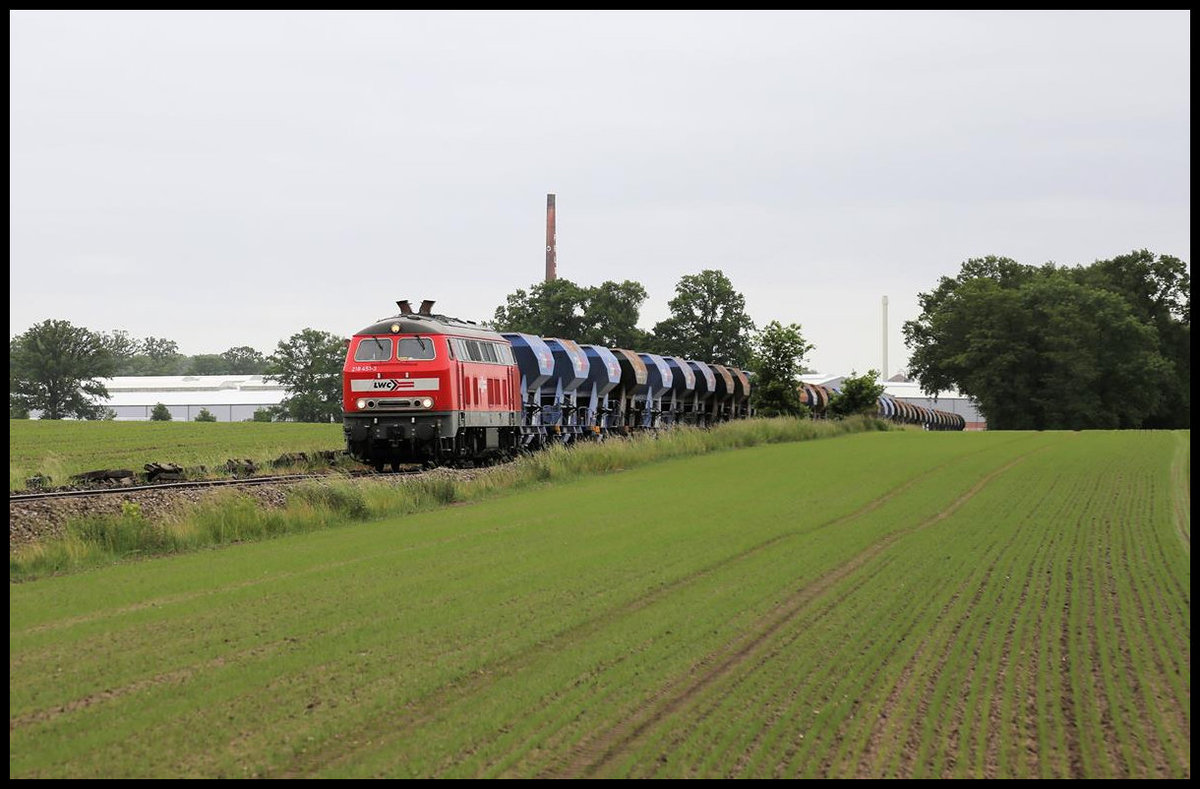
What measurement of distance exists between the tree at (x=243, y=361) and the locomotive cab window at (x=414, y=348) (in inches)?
6186

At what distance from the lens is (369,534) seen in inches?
591

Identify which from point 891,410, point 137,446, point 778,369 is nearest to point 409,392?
point 137,446

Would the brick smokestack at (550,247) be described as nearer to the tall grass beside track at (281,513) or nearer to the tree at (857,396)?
the tree at (857,396)

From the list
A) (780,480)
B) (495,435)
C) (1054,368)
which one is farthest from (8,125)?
(1054,368)

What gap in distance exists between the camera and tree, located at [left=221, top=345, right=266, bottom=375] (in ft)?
582

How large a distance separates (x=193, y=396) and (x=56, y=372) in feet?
79.6

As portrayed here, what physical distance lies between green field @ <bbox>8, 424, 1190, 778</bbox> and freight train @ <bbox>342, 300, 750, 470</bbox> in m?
11.1

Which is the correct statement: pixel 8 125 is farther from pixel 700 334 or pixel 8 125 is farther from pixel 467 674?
pixel 700 334

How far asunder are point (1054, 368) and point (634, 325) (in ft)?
113

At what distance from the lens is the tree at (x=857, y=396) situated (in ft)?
206

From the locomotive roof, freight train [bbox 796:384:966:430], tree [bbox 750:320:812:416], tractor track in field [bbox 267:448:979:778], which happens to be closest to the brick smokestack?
freight train [bbox 796:384:966:430]

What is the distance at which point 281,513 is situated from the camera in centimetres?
1631

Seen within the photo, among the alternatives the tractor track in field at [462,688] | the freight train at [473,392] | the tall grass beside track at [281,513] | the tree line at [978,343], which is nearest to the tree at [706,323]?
the tree line at [978,343]

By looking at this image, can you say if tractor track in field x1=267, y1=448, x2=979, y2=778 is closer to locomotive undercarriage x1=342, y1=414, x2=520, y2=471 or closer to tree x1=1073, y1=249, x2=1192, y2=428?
locomotive undercarriage x1=342, y1=414, x2=520, y2=471
